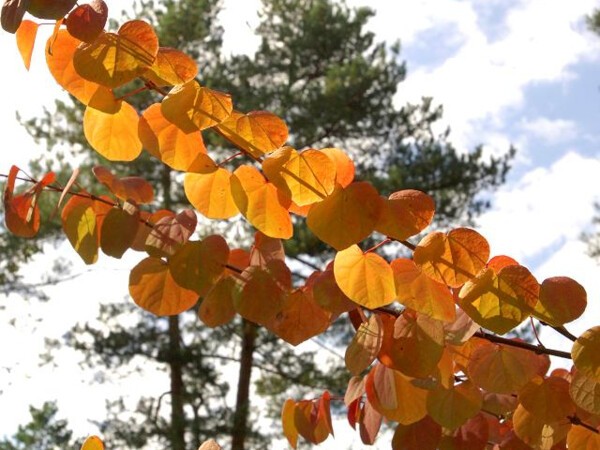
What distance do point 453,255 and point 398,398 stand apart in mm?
147

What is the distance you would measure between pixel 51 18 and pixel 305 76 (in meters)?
10.3

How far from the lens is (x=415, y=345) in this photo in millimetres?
609

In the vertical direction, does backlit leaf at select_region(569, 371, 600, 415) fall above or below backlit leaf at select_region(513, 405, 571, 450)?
below

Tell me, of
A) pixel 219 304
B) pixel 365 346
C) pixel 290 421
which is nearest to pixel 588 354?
pixel 365 346

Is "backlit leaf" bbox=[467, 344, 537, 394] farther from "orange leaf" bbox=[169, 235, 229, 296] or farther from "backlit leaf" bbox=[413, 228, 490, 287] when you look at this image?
"orange leaf" bbox=[169, 235, 229, 296]

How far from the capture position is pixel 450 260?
60 cm

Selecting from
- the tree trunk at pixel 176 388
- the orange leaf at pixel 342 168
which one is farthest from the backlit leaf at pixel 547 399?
the tree trunk at pixel 176 388

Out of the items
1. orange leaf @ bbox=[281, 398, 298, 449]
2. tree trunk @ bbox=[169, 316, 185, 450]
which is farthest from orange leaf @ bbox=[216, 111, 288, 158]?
tree trunk @ bbox=[169, 316, 185, 450]

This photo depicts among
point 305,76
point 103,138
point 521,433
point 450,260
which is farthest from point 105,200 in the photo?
point 305,76

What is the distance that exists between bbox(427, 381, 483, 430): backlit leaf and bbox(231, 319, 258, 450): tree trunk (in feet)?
30.0

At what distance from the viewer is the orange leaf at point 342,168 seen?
612 millimetres

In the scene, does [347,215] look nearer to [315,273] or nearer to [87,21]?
[315,273]

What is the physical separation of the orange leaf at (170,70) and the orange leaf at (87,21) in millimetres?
47

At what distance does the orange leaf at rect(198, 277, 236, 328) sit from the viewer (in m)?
0.66
